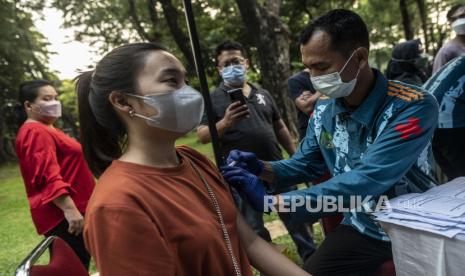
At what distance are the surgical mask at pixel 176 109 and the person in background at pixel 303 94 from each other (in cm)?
183

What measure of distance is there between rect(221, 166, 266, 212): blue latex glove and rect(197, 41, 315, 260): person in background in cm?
155

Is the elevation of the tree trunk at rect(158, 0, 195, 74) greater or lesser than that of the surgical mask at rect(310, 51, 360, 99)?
greater

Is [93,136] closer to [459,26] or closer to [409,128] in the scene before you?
[409,128]

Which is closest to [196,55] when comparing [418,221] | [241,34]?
[418,221]

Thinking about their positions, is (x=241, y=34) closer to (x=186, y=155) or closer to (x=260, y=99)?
(x=260, y=99)

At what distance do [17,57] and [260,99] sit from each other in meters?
Answer: 13.8

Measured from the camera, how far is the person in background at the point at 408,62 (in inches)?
150

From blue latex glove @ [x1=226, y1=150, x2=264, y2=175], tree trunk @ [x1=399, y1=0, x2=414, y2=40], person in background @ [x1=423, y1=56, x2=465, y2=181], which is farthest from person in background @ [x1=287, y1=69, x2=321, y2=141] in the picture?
tree trunk @ [x1=399, y1=0, x2=414, y2=40]

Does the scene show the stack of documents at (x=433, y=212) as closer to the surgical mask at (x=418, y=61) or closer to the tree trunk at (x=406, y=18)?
the surgical mask at (x=418, y=61)

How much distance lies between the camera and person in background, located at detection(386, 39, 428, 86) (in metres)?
3.81

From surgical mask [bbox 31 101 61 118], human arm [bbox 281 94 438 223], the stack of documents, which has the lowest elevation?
the stack of documents

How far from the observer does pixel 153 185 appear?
1218 mm

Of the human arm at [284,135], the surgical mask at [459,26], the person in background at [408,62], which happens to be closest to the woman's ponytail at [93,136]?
the human arm at [284,135]

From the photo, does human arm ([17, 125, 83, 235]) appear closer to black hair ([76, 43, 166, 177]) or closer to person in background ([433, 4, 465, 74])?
black hair ([76, 43, 166, 177])
